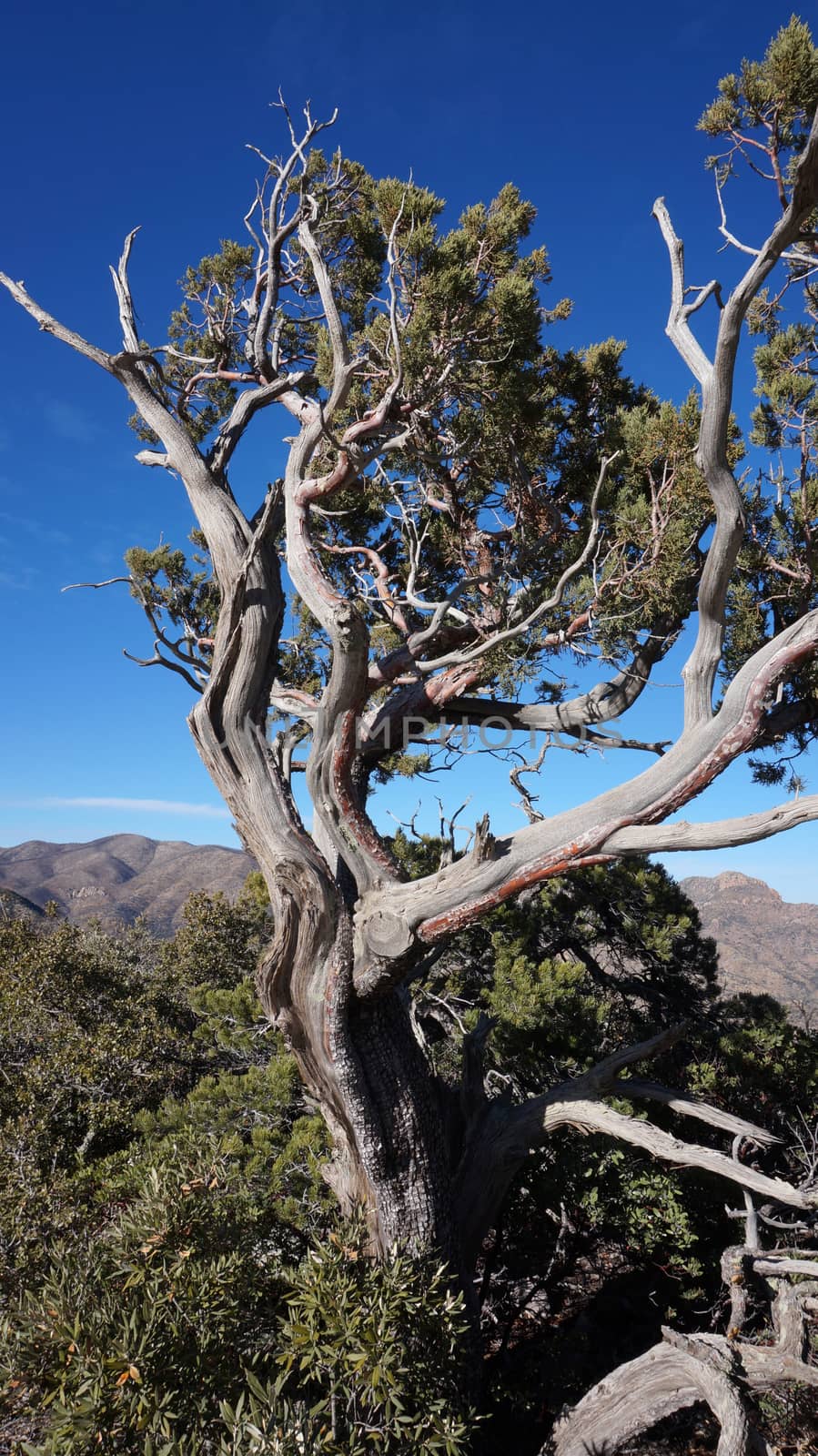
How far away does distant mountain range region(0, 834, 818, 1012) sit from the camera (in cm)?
4141

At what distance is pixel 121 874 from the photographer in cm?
5928

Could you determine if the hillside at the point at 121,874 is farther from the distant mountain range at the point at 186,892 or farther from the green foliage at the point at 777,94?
the green foliage at the point at 777,94

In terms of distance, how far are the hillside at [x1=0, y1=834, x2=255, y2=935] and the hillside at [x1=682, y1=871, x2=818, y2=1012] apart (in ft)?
91.8

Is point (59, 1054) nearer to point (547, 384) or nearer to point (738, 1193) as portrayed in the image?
point (738, 1193)

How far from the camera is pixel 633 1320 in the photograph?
7.02 metres

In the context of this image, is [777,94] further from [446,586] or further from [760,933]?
[760,933]

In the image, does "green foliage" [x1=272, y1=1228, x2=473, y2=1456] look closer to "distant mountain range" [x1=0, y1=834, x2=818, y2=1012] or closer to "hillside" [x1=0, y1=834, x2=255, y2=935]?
"distant mountain range" [x1=0, y1=834, x2=818, y2=1012]

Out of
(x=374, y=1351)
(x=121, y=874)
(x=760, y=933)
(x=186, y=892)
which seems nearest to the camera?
(x=374, y=1351)

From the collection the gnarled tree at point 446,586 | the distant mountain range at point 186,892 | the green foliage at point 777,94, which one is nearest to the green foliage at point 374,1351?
the gnarled tree at point 446,586

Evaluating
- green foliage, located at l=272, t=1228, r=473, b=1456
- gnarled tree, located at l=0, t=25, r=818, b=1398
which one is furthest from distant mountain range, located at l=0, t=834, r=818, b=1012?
green foliage, located at l=272, t=1228, r=473, b=1456

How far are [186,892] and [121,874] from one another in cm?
1714

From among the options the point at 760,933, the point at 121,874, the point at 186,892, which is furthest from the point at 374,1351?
the point at 121,874

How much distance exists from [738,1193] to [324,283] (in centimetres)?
759

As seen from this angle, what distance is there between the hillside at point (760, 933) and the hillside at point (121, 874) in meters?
28.0
